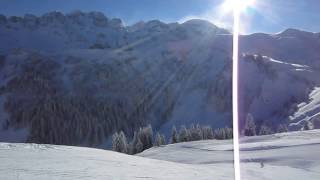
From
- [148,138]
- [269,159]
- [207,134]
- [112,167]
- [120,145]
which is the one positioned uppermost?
[112,167]

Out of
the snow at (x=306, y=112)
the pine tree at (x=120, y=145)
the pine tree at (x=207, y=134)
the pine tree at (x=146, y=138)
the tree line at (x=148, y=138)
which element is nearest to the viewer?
the pine tree at (x=120, y=145)

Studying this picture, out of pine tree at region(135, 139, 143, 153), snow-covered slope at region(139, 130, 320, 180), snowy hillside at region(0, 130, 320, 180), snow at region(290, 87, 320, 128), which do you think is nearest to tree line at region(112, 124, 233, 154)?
A: pine tree at region(135, 139, 143, 153)

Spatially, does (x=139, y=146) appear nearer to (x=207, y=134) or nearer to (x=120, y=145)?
(x=120, y=145)

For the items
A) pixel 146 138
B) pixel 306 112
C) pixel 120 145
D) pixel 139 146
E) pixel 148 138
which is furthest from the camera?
pixel 306 112

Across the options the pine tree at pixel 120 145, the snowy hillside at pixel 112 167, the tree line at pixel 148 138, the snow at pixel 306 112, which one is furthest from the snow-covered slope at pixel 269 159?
the snow at pixel 306 112

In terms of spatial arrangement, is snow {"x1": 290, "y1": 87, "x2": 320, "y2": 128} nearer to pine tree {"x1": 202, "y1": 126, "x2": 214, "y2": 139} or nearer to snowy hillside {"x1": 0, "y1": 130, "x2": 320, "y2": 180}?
pine tree {"x1": 202, "y1": 126, "x2": 214, "y2": 139}

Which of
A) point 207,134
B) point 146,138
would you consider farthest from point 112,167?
point 207,134

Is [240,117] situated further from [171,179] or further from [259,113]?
[171,179]

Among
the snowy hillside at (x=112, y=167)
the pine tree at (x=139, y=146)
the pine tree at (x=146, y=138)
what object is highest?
the snowy hillside at (x=112, y=167)

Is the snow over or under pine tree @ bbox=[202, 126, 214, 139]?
over

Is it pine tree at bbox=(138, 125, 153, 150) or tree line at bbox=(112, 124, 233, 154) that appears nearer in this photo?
tree line at bbox=(112, 124, 233, 154)

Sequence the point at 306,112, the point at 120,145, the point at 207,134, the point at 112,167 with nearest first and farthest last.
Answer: the point at 112,167, the point at 120,145, the point at 207,134, the point at 306,112

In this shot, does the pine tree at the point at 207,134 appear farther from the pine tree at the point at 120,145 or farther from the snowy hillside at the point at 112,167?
the snowy hillside at the point at 112,167

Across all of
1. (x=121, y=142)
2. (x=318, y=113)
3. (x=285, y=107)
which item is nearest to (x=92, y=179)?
(x=121, y=142)
